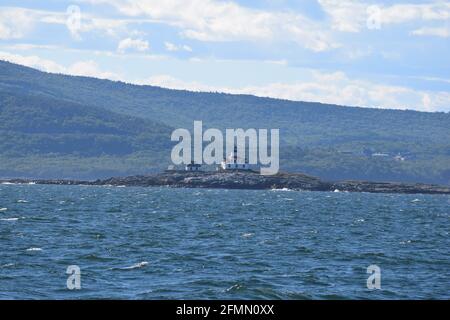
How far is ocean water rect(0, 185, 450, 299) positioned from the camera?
4194 cm

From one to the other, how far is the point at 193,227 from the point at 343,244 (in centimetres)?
1639

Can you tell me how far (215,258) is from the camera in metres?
54.0

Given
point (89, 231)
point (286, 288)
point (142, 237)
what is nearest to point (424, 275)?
point (286, 288)

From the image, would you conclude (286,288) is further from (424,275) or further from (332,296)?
(424,275)

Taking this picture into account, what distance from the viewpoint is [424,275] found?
49500mm

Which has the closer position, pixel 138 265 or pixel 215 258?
pixel 138 265

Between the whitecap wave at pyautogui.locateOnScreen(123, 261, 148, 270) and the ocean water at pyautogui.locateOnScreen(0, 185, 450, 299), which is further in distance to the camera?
the whitecap wave at pyautogui.locateOnScreen(123, 261, 148, 270)

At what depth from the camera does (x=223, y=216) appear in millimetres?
98438

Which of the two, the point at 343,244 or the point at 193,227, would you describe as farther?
the point at 193,227

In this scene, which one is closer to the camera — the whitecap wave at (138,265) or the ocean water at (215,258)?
the ocean water at (215,258)

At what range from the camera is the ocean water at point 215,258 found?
4194 cm
